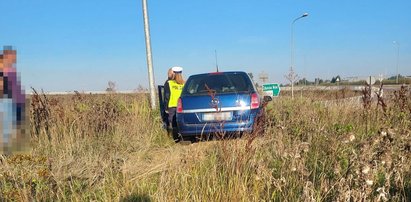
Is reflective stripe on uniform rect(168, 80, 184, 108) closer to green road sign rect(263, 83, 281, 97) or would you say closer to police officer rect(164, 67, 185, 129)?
police officer rect(164, 67, 185, 129)

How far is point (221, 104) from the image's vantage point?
660 centimetres

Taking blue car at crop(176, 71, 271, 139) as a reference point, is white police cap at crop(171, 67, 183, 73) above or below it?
above

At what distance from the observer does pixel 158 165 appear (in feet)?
15.0

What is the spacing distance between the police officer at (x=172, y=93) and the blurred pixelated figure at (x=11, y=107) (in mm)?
4334

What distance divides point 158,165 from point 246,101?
9.18 ft

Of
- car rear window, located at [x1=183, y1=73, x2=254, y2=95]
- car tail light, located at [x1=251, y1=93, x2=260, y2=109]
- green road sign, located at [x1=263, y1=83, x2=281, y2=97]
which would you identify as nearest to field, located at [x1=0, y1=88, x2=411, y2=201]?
car tail light, located at [x1=251, y1=93, x2=260, y2=109]

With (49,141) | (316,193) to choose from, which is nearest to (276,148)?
(316,193)

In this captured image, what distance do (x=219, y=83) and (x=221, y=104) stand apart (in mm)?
1074

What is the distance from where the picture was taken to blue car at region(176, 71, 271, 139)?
675cm

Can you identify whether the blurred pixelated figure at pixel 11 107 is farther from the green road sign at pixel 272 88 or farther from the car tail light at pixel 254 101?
the green road sign at pixel 272 88

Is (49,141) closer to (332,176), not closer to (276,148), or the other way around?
(276,148)

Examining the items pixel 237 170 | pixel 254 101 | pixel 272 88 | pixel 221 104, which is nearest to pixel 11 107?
pixel 237 170

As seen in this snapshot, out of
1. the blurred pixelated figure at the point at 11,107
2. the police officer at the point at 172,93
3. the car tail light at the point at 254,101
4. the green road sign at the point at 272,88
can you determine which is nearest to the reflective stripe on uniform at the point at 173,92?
the police officer at the point at 172,93

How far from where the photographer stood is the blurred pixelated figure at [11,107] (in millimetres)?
3758
